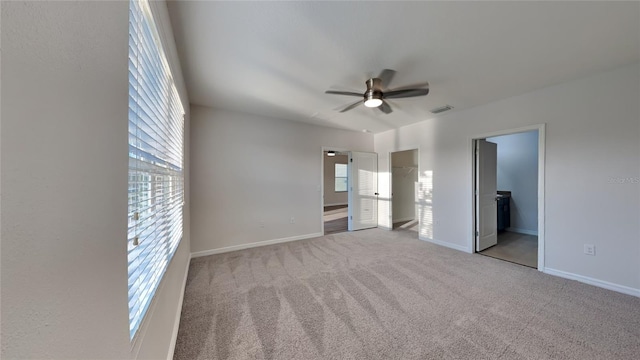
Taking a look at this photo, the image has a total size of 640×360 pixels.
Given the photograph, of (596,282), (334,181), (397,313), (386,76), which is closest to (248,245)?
(397,313)

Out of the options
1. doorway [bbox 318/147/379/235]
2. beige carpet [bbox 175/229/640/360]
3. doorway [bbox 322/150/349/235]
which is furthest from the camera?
doorway [bbox 322/150/349/235]

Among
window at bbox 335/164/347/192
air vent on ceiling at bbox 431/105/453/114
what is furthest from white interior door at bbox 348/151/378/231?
window at bbox 335/164/347/192

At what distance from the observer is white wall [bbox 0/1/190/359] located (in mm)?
352

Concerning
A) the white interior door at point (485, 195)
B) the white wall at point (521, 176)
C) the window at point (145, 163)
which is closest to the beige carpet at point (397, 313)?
the white interior door at point (485, 195)

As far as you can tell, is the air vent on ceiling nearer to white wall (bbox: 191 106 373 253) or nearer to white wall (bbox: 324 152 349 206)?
white wall (bbox: 191 106 373 253)

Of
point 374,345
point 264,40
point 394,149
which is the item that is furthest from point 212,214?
point 394,149

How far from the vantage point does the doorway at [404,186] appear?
6.09 meters

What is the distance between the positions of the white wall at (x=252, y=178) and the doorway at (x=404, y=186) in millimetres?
2324

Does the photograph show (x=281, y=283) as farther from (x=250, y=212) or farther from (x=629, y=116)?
(x=629, y=116)

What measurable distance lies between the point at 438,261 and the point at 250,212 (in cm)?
322

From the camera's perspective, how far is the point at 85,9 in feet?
1.85

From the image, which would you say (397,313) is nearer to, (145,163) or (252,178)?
(145,163)

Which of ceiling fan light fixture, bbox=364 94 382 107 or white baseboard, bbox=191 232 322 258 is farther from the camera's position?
white baseboard, bbox=191 232 322 258

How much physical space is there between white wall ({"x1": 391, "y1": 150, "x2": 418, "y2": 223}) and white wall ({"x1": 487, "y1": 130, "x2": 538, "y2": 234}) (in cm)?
197
